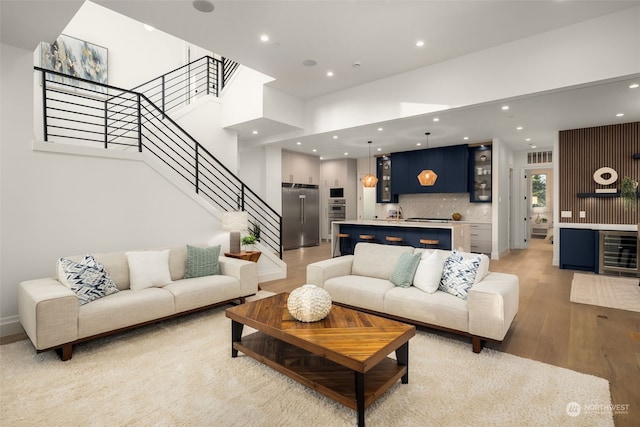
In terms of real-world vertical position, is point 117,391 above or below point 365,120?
Answer: below

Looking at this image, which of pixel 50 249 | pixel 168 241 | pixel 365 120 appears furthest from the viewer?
pixel 365 120

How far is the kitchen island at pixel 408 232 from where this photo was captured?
20.5ft

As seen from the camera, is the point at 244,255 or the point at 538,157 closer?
the point at 244,255

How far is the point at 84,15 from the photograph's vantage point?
6.02 metres

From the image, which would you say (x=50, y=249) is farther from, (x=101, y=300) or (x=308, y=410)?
(x=308, y=410)

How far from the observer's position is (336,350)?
1934 millimetres

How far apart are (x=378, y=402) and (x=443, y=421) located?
15.8 inches

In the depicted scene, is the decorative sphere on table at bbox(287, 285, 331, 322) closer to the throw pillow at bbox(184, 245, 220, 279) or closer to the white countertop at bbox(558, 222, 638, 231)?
the throw pillow at bbox(184, 245, 220, 279)

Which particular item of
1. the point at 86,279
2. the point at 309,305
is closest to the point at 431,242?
the point at 309,305

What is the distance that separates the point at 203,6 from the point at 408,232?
5238mm

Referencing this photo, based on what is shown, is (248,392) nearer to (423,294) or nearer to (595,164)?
(423,294)

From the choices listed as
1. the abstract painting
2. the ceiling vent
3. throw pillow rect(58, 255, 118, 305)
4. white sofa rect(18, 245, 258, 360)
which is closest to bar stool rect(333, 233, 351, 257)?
white sofa rect(18, 245, 258, 360)

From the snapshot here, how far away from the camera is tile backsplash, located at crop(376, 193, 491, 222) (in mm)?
8289

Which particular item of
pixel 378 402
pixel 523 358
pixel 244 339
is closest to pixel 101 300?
pixel 244 339
